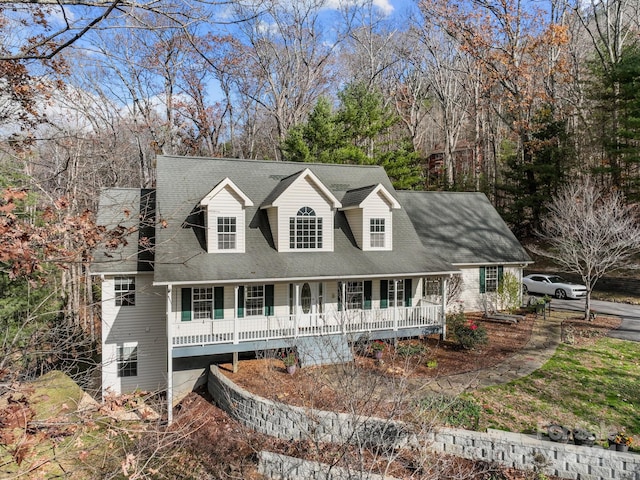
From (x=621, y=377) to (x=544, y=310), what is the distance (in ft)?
22.8

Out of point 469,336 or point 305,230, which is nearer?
point 469,336

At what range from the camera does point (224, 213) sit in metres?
15.7

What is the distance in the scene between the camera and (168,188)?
55.1 ft

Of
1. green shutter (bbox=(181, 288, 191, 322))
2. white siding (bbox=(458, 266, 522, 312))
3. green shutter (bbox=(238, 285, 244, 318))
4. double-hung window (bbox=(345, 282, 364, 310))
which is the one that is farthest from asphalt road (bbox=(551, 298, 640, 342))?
green shutter (bbox=(181, 288, 191, 322))

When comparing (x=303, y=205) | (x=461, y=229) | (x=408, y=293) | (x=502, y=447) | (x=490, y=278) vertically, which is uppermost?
(x=303, y=205)

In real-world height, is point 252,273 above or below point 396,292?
above

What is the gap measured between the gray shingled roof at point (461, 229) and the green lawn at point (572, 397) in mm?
7043

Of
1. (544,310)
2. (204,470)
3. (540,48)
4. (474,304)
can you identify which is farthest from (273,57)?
(204,470)

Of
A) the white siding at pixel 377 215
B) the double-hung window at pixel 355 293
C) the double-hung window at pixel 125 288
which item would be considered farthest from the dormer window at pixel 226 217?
the white siding at pixel 377 215

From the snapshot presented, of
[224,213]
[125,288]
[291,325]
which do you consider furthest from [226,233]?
[125,288]

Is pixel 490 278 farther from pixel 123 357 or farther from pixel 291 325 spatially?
pixel 123 357

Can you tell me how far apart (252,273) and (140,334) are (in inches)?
210

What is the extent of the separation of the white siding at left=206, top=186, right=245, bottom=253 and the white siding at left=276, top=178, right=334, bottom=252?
1.50 meters

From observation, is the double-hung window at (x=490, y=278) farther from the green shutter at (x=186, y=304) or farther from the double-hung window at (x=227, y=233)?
the green shutter at (x=186, y=304)
